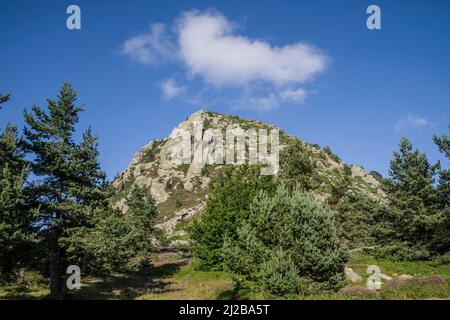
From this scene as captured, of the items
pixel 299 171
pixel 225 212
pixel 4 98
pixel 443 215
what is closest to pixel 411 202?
pixel 443 215

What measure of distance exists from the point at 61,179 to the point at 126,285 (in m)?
13.7

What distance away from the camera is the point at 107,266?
27906mm

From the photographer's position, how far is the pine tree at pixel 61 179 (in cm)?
2758

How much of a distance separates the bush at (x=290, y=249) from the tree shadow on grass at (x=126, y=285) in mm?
10913

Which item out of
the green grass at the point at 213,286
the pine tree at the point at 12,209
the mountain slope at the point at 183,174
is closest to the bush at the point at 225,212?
the green grass at the point at 213,286

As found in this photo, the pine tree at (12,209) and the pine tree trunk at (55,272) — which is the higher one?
the pine tree at (12,209)

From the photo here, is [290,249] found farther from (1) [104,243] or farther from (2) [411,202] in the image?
(2) [411,202]

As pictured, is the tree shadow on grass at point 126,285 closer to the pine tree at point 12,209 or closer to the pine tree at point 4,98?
the pine tree at point 12,209

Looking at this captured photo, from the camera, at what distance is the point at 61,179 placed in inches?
1159

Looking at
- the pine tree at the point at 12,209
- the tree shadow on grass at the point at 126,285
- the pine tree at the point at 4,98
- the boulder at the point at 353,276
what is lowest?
the tree shadow on grass at the point at 126,285

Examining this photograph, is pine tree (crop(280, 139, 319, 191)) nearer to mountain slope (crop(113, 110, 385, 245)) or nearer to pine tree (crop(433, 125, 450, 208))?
Result: pine tree (crop(433, 125, 450, 208))
